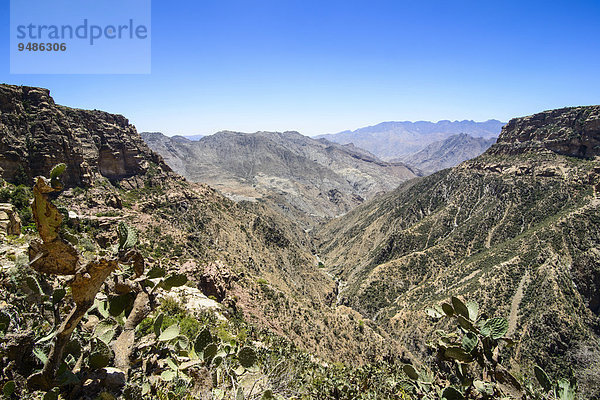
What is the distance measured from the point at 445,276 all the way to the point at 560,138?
63383 millimetres

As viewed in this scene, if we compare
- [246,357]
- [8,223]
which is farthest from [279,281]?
[246,357]

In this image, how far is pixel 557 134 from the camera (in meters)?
92.3

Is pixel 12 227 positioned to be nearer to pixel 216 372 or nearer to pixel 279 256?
pixel 216 372

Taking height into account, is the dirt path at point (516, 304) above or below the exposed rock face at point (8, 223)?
below

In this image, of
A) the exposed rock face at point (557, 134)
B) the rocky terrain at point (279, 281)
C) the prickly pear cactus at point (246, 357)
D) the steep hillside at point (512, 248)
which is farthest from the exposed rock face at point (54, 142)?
the exposed rock face at point (557, 134)

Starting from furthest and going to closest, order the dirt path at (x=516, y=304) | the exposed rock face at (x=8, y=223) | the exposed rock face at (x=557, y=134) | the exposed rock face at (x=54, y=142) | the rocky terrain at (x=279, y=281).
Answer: the exposed rock face at (x=557, y=134) < the dirt path at (x=516, y=304) < the exposed rock face at (x=54, y=142) < the exposed rock face at (x=8, y=223) < the rocky terrain at (x=279, y=281)

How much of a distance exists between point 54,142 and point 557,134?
125946mm

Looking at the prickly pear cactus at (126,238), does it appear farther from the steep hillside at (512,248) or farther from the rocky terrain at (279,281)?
the steep hillside at (512,248)

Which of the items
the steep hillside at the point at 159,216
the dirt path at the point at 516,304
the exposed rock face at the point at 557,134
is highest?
the exposed rock face at the point at 557,134

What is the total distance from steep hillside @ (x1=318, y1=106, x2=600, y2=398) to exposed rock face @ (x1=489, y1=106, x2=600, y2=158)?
33cm

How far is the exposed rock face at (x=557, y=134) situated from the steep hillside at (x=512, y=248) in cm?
33

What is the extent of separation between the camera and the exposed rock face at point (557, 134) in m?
85.3

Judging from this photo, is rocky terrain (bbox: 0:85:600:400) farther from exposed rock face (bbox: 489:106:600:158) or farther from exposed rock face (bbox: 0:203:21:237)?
exposed rock face (bbox: 489:106:600:158)

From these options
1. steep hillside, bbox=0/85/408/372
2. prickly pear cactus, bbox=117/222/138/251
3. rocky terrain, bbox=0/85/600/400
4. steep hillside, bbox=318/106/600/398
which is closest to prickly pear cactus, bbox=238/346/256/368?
rocky terrain, bbox=0/85/600/400
